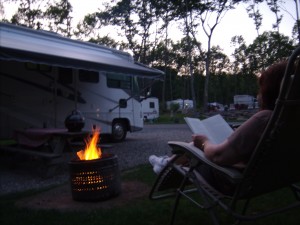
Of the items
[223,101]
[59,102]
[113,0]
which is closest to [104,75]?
[59,102]

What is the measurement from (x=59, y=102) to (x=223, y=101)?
6743cm

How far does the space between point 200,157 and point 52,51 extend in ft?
19.7

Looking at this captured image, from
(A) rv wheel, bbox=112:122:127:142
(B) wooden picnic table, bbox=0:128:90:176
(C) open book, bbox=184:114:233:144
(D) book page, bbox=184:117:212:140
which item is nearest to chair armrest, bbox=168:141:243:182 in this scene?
(D) book page, bbox=184:117:212:140

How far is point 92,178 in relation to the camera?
3.91 m

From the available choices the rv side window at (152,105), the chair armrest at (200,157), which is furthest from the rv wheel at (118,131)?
the rv side window at (152,105)

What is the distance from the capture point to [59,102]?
30.2ft

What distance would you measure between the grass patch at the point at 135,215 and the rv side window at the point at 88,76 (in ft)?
21.7

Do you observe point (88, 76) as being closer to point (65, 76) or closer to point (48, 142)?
point (65, 76)

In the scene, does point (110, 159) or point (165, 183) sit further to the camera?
point (110, 159)

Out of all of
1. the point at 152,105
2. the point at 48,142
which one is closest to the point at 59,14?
the point at 152,105

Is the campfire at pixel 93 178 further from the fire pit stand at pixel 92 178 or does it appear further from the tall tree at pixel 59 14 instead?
the tall tree at pixel 59 14

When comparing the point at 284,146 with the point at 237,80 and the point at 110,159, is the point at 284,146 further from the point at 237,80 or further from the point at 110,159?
the point at 237,80

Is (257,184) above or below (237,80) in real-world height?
below

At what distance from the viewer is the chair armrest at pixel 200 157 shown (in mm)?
1994
